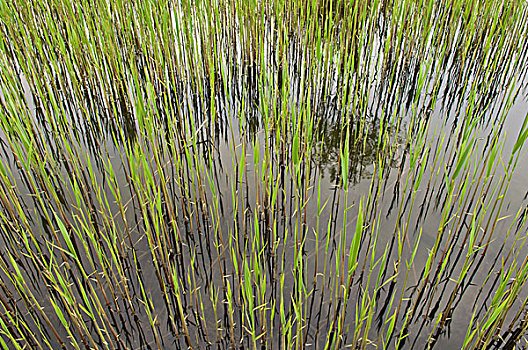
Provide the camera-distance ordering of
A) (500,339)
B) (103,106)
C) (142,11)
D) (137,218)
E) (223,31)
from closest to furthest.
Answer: (500,339) < (137,218) < (103,106) < (142,11) < (223,31)

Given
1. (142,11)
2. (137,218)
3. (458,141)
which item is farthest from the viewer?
(142,11)

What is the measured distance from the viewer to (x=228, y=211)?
1673mm

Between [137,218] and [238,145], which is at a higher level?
[238,145]

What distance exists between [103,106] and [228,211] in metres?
1.19

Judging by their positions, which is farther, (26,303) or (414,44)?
(414,44)

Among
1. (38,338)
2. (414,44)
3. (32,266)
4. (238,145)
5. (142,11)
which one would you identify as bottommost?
(38,338)

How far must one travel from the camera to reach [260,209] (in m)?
1.65

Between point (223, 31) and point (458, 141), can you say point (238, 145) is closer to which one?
point (458, 141)

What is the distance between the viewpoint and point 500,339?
47.9 inches

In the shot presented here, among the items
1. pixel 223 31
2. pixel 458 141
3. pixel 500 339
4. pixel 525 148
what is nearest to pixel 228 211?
pixel 500 339

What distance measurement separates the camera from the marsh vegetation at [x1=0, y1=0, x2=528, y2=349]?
126cm

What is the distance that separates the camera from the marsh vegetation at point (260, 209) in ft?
4.12

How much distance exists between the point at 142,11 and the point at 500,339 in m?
2.67

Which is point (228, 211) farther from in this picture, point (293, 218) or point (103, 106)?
point (103, 106)
